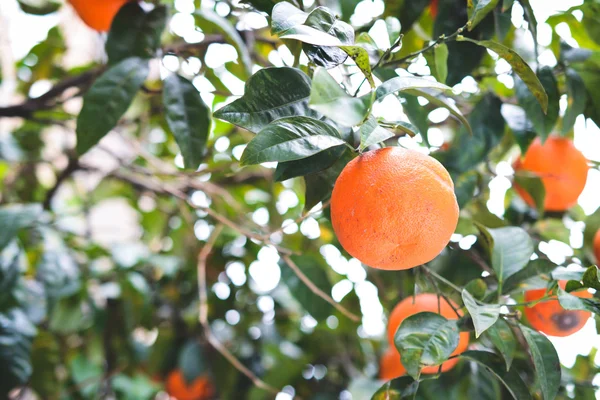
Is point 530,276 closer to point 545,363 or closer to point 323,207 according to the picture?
point 545,363

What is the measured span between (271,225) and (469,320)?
0.95m

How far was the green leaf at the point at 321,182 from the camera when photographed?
74cm

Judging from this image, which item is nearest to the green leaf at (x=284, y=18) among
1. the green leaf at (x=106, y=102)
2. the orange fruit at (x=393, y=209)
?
the orange fruit at (x=393, y=209)

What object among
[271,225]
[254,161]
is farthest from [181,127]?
[271,225]

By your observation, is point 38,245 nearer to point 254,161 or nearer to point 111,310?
point 111,310

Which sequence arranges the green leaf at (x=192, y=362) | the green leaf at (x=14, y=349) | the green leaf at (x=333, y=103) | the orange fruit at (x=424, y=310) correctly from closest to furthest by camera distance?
the green leaf at (x=333, y=103) → the orange fruit at (x=424, y=310) → the green leaf at (x=14, y=349) → the green leaf at (x=192, y=362)

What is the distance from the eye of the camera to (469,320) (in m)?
0.70

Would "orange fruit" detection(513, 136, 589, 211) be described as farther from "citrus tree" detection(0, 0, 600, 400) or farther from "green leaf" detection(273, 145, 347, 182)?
"green leaf" detection(273, 145, 347, 182)

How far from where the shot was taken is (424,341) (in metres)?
0.63

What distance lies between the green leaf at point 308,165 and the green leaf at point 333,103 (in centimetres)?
17

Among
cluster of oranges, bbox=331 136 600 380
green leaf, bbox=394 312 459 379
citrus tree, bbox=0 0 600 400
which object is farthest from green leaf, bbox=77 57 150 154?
green leaf, bbox=394 312 459 379

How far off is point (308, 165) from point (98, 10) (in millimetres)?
569

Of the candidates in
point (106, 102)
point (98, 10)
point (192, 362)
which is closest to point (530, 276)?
point (106, 102)

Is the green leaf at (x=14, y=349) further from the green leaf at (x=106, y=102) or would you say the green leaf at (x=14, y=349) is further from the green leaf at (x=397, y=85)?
the green leaf at (x=397, y=85)
